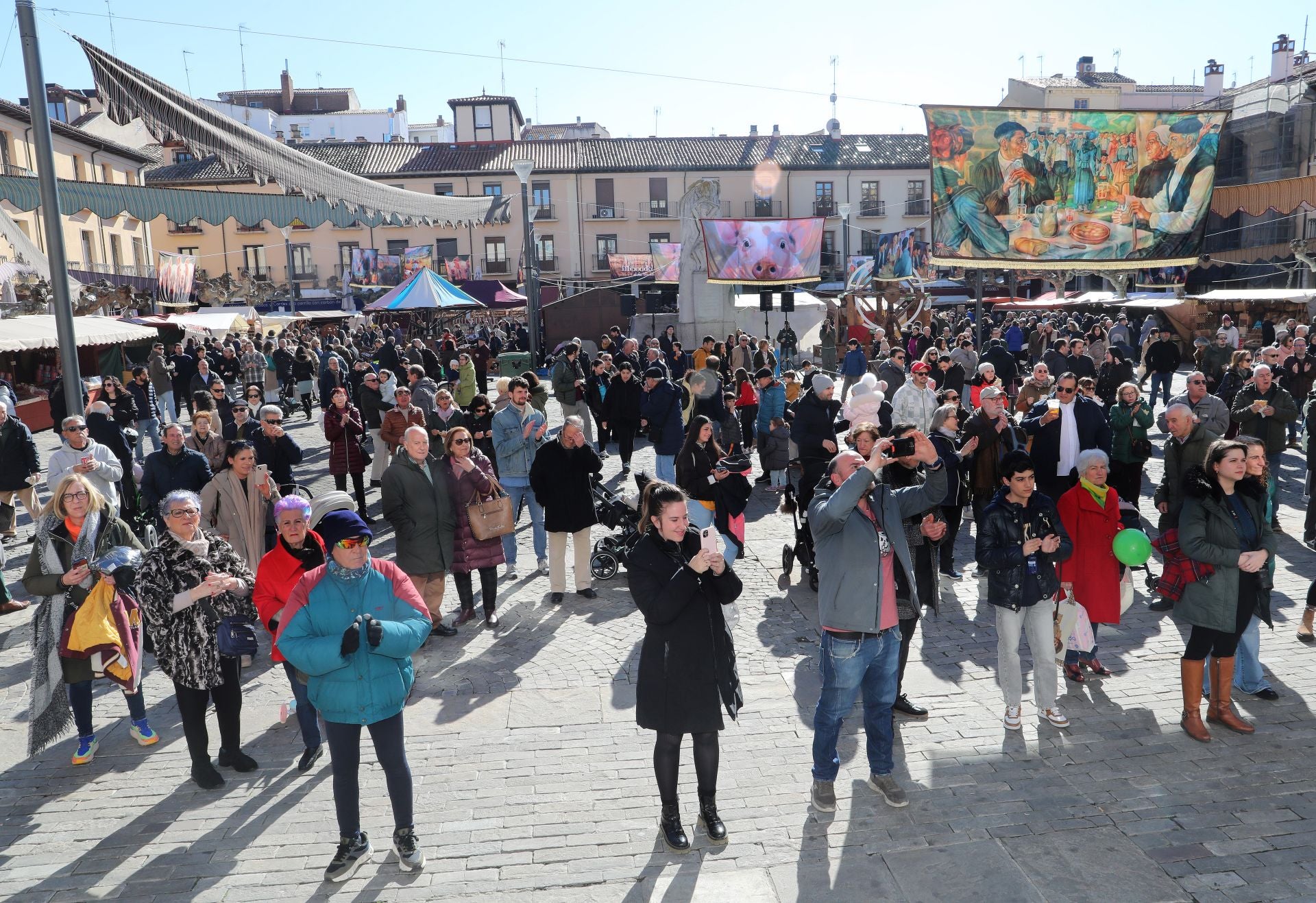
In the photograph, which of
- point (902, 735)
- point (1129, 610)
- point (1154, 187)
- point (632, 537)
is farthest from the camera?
point (1154, 187)

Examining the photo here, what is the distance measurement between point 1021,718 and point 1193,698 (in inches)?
34.7

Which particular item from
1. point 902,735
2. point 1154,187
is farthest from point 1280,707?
point 1154,187

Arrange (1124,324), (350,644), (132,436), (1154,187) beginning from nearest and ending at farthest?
(350,644)
(132,436)
(1154,187)
(1124,324)

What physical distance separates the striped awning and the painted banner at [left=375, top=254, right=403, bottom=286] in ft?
123

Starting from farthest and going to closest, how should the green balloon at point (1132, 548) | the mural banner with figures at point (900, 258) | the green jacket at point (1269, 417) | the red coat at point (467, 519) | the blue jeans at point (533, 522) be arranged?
the mural banner with figures at point (900, 258) < the green jacket at point (1269, 417) < the blue jeans at point (533, 522) < the red coat at point (467, 519) < the green balloon at point (1132, 548)

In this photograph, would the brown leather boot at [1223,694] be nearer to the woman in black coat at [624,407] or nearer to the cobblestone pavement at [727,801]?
the cobblestone pavement at [727,801]

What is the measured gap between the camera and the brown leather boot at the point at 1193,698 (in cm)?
505

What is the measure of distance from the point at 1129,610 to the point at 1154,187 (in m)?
9.45

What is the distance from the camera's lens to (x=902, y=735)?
5230mm

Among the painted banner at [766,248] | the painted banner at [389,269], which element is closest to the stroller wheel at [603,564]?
the painted banner at [766,248]

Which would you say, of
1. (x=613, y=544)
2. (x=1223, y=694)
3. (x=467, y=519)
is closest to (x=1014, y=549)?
(x=1223, y=694)

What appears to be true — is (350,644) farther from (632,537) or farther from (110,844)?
(632,537)

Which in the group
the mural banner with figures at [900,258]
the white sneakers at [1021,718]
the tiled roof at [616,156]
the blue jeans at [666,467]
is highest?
the tiled roof at [616,156]

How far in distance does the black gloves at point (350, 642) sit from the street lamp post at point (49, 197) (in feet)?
14.3
